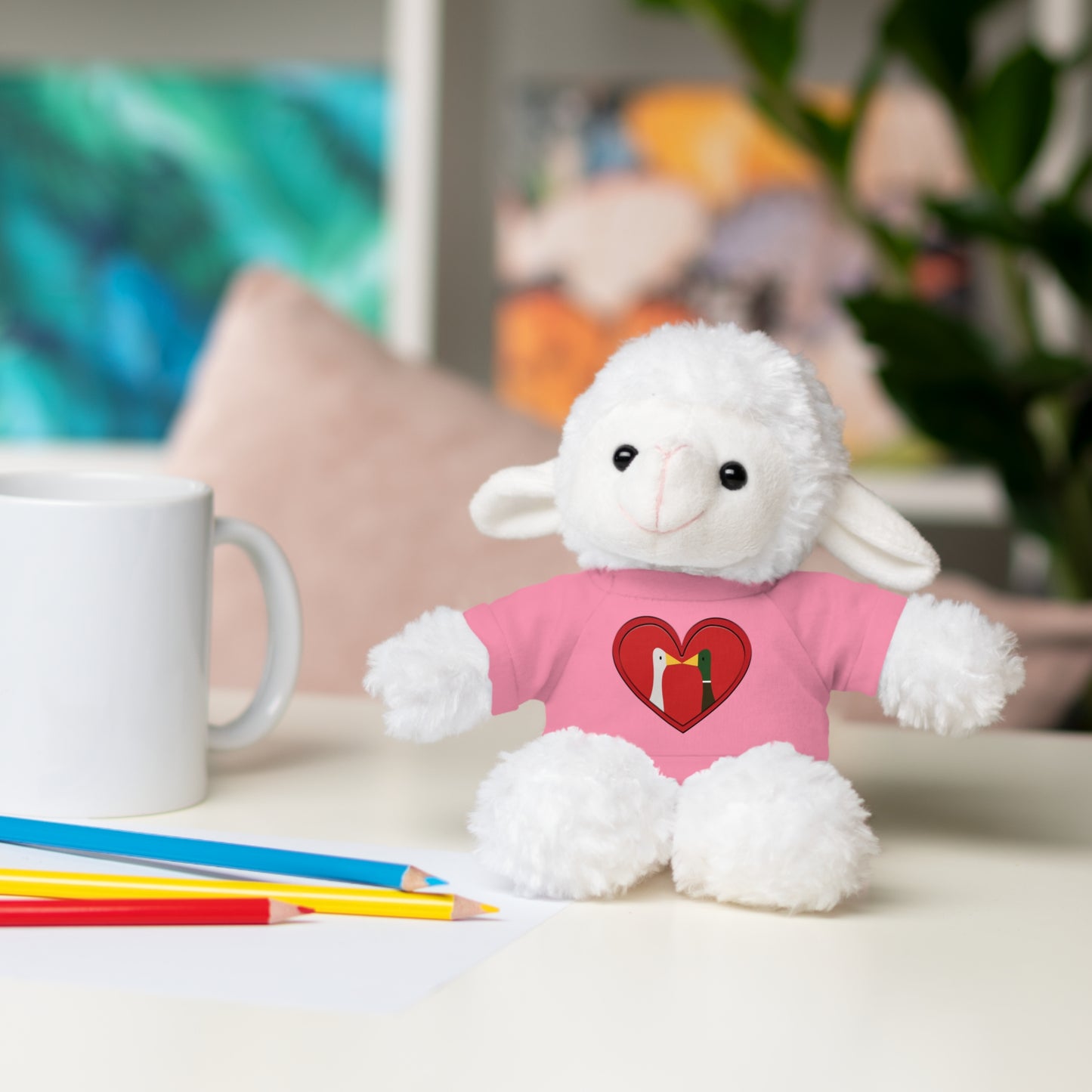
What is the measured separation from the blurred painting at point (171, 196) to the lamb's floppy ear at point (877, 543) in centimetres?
146

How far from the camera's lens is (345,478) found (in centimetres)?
96

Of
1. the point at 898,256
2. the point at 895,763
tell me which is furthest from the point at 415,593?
the point at 898,256

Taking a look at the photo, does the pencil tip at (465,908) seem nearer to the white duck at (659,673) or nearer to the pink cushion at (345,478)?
the white duck at (659,673)

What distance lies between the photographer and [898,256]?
1536 millimetres

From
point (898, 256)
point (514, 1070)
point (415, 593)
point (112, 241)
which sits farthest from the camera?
point (112, 241)

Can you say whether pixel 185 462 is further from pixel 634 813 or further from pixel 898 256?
pixel 898 256

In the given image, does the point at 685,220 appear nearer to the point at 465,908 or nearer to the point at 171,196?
the point at 171,196

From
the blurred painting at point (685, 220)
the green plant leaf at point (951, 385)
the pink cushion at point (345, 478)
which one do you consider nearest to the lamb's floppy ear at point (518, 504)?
the pink cushion at point (345, 478)

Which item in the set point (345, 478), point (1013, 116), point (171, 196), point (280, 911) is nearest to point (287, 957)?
point (280, 911)

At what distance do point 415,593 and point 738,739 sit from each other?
476 mm

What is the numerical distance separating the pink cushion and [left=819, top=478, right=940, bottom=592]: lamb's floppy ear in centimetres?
40

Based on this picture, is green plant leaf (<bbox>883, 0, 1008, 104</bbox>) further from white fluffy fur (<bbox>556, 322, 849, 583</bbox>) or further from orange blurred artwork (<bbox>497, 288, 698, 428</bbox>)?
white fluffy fur (<bbox>556, 322, 849, 583</bbox>)

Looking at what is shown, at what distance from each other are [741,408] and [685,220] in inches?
57.6

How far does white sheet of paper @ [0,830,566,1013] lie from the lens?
1.21 feet
